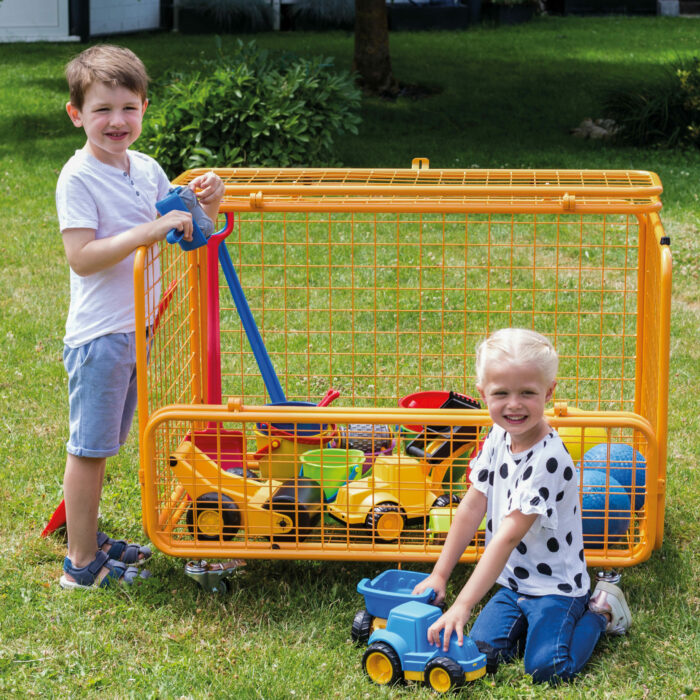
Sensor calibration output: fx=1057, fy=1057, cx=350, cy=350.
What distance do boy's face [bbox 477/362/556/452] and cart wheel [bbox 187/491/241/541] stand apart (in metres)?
0.89

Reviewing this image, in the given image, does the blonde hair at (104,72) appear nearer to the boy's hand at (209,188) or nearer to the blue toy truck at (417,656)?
the boy's hand at (209,188)

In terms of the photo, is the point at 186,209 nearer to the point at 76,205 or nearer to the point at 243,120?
the point at 76,205

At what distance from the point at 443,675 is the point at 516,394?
735 millimetres

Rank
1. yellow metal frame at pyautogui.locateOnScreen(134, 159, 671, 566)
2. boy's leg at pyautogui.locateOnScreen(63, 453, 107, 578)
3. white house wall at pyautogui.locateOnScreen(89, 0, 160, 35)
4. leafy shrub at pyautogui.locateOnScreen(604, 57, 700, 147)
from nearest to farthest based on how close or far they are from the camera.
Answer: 1. yellow metal frame at pyautogui.locateOnScreen(134, 159, 671, 566)
2. boy's leg at pyautogui.locateOnScreen(63, 453, 107, 578)
3. leafy shrub at pyautogui.locateOnScreen(604, 57, 700, 147)
4. white house wall at pyautogui.locateOnScreen(89, 0, 160, 35)

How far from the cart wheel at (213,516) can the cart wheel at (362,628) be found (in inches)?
18.7

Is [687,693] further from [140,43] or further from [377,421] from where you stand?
[140,43]

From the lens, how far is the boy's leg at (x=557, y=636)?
9.05 feet

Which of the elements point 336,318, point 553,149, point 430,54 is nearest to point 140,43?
point 430,54

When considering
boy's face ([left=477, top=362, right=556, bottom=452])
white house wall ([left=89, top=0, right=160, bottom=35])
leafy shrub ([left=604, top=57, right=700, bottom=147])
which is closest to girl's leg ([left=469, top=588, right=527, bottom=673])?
boy's face ([left=477, top=362, right=556, bottom=452])

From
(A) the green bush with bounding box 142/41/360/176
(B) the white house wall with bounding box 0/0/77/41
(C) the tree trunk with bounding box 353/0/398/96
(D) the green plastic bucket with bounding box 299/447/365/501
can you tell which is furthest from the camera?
(B) the white house wall with bounding box 0/0/77/41

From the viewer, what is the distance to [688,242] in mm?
7129

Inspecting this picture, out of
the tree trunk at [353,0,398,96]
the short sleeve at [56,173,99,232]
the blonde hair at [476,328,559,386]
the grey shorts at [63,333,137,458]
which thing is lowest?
the grey shorts at [63,333,137,458]

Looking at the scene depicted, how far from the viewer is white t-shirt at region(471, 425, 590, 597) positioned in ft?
9.07

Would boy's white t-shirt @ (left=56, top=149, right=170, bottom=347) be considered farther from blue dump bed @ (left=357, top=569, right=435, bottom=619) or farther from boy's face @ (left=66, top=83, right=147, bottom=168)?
blue dump bed @ (left=357, top=569, right=435, bottom=619)
